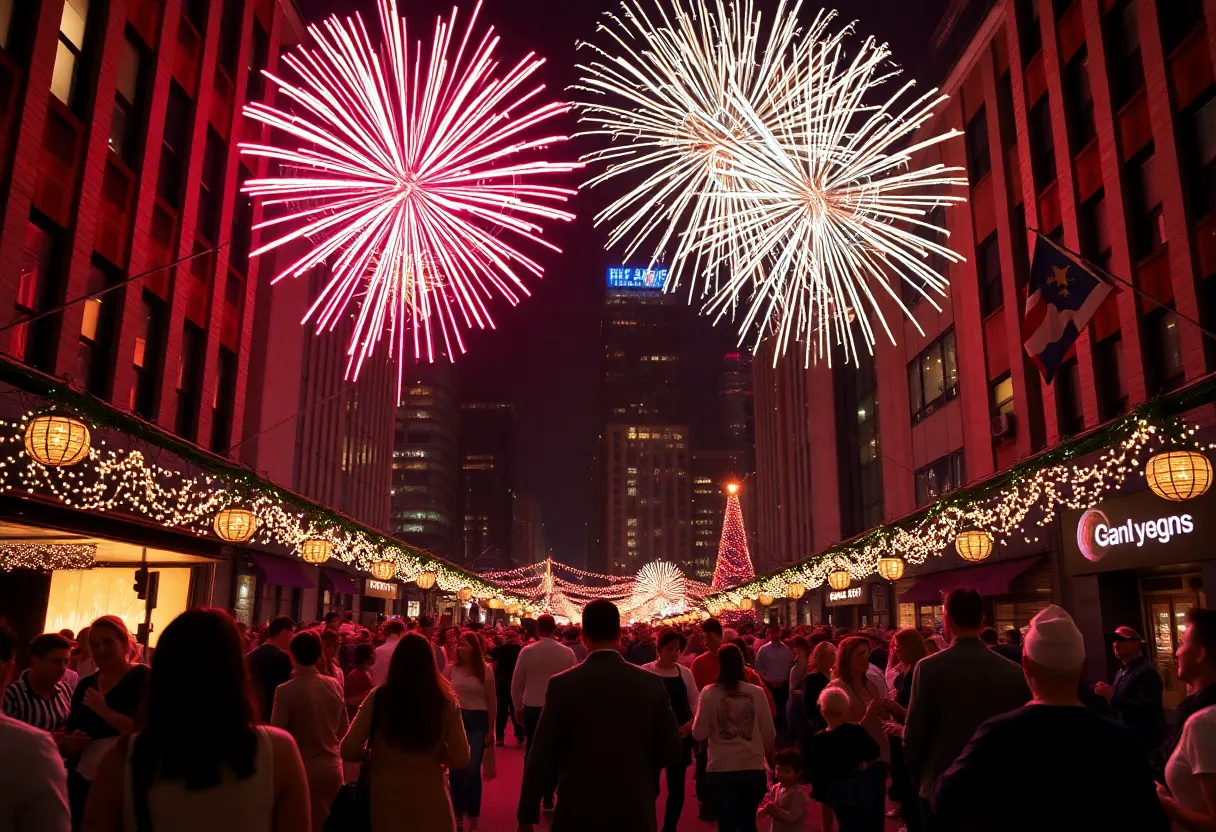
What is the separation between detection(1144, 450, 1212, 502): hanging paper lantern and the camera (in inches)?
424

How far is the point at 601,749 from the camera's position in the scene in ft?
15.6

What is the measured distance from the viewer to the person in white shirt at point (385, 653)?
10.2 metres

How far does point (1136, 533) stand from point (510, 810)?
1254 centimetres

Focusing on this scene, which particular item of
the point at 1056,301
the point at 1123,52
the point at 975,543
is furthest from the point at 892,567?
the point at 1123,52

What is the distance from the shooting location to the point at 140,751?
321 cm

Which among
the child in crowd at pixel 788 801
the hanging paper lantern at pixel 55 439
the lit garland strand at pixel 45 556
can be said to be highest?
the hanging paper lantern at pixel 55 439

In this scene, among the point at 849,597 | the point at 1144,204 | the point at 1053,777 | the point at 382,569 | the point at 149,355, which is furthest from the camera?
the point at 849,597

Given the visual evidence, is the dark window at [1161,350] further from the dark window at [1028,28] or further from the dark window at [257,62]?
the dark window at [257,62]

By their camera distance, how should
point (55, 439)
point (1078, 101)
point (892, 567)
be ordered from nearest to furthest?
point (55, 439), point (1078, 101), point (892, 567)

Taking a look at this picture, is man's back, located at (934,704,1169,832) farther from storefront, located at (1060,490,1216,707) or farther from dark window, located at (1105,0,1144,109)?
dark window, located at (1105,0,1144,109)

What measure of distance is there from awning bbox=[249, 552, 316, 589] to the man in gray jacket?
22.0m

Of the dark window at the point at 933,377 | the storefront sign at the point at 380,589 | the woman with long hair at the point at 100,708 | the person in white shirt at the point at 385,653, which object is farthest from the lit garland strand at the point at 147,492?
the dark window at the point at 933,377

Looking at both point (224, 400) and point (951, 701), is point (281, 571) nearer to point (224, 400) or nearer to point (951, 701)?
point (224, 400)

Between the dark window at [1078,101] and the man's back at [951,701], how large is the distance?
59.7 feet
